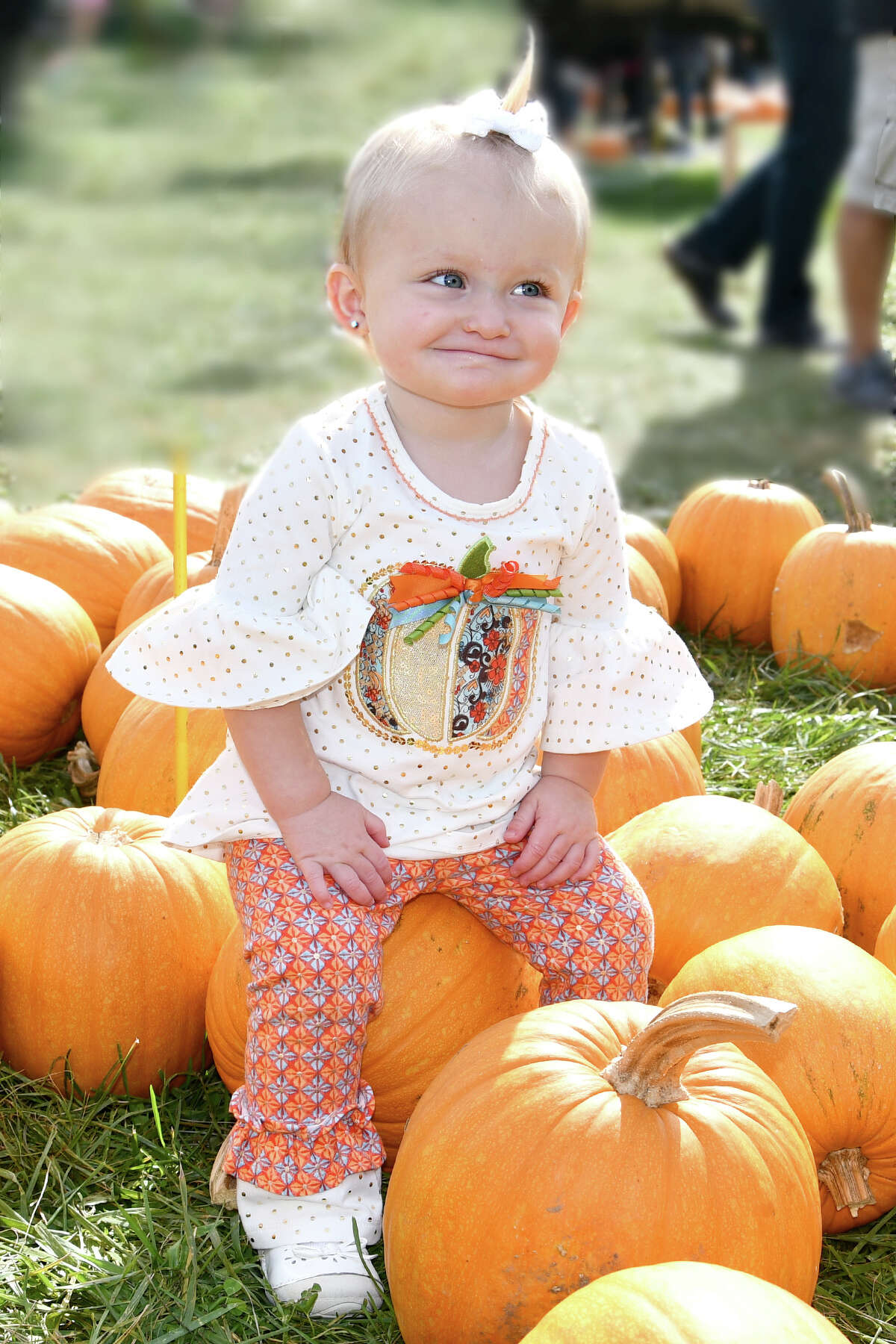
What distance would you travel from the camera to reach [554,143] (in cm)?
211

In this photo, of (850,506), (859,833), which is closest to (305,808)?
(859,833)

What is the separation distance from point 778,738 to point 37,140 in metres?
2.32

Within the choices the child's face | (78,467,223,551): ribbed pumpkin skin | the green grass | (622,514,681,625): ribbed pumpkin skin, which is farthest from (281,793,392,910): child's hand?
(622,514,681,625): ribbed pumpkin skin

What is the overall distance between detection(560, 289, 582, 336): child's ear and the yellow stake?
28.1 inches

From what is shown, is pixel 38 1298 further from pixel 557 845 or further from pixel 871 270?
pixel 871 270

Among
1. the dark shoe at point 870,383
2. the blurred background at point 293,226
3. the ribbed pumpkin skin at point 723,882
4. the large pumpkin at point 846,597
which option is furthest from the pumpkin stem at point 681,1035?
the dark shoe at point 870,383

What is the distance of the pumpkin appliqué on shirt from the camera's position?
215 centimetres

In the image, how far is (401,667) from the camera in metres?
2.19

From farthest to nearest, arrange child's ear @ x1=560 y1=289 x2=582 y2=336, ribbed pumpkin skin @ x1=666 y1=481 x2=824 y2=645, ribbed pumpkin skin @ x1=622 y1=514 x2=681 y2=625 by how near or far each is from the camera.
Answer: ribbed pumpkin skin @ x1=666 y1=481 x2=824 y2=645
ribbed pumpkin skin @ x1=622 y1=514 x2=681 y2=625
child's ear @ x1=560 y1=289 x2=582 y2=336

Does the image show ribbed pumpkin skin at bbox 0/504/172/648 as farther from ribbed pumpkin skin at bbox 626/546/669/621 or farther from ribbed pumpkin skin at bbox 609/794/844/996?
ribbed pumpkin skin at bbox 609/794/844/996

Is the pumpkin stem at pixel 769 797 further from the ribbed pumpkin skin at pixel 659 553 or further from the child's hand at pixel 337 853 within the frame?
the ribbed pumpkin skin at pixel 659 553

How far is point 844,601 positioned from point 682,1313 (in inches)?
109

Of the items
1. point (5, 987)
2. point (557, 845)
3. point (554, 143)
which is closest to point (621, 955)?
point (557, 845)

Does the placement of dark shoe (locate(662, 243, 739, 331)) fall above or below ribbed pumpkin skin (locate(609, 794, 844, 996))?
above
